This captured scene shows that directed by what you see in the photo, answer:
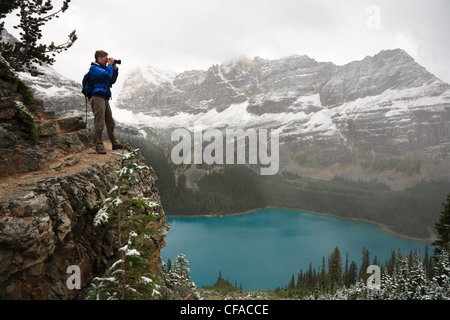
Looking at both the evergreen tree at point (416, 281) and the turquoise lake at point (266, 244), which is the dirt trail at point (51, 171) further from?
the turquoise lake at point (266, 244)

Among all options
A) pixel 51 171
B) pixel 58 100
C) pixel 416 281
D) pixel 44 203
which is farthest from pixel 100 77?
pixel 58 100

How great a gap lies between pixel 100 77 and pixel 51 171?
2982 millimetres

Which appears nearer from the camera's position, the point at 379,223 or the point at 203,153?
the point at 379,223

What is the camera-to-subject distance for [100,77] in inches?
287

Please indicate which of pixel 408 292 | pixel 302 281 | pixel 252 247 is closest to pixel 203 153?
pixel 252 247

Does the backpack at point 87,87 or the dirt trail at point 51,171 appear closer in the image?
the dirt trail at point 51,171

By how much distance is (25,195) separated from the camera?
4.85 meters

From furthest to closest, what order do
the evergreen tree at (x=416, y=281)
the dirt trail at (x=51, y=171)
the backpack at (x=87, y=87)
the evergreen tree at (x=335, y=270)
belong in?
the evergreen tree at (x=335, y=270), the evergreen tree at (x=416, y=281), the backpack at (x=87, y=87), the dirt trail at (x=51, y=171)

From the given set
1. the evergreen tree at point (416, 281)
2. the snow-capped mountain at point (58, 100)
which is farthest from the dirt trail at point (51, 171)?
the snow-capped mountain at point (58, 100)

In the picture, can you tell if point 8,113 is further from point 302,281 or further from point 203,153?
point 203,153

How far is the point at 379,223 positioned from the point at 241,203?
7498cm

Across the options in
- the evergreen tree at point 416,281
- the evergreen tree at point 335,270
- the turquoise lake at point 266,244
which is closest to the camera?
the evergreen tree at point 416,281

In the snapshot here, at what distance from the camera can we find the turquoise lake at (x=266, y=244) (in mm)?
66250

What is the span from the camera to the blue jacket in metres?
7.21
